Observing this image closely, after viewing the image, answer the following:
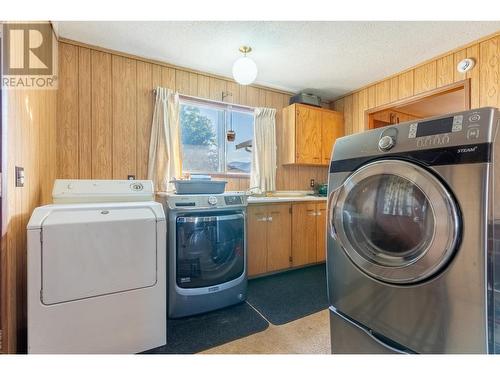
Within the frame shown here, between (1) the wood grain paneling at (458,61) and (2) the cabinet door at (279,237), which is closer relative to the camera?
(1) the wood grain paneling at (458,61)

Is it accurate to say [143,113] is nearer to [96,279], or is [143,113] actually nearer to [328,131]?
[96,279]

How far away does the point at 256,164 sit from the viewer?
10.2 feet

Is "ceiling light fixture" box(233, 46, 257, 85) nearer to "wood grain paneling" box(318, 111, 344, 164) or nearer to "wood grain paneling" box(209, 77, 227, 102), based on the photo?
"wood grain paneling" box(209, 77, 227, 102)

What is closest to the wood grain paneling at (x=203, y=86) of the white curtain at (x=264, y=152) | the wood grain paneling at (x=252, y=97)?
the wood grain paneling at (x=252, y=97)

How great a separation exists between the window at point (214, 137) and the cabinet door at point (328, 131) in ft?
3.48

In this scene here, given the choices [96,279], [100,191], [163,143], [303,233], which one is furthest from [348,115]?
[96,279]

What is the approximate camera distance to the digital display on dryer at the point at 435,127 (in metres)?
0.81

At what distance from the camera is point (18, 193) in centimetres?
133

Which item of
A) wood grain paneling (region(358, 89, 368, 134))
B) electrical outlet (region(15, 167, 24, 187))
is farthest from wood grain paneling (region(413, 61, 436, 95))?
electrical outlet (region(15, 167, 24, 187))

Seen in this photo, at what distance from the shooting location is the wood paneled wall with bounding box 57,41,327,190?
2.22m

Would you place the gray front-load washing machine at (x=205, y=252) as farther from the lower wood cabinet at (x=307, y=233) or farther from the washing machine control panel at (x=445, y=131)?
the washing machine control panel at (x=445, y=131)

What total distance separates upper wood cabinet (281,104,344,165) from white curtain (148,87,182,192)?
59.9 inches

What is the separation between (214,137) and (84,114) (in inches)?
53.0
